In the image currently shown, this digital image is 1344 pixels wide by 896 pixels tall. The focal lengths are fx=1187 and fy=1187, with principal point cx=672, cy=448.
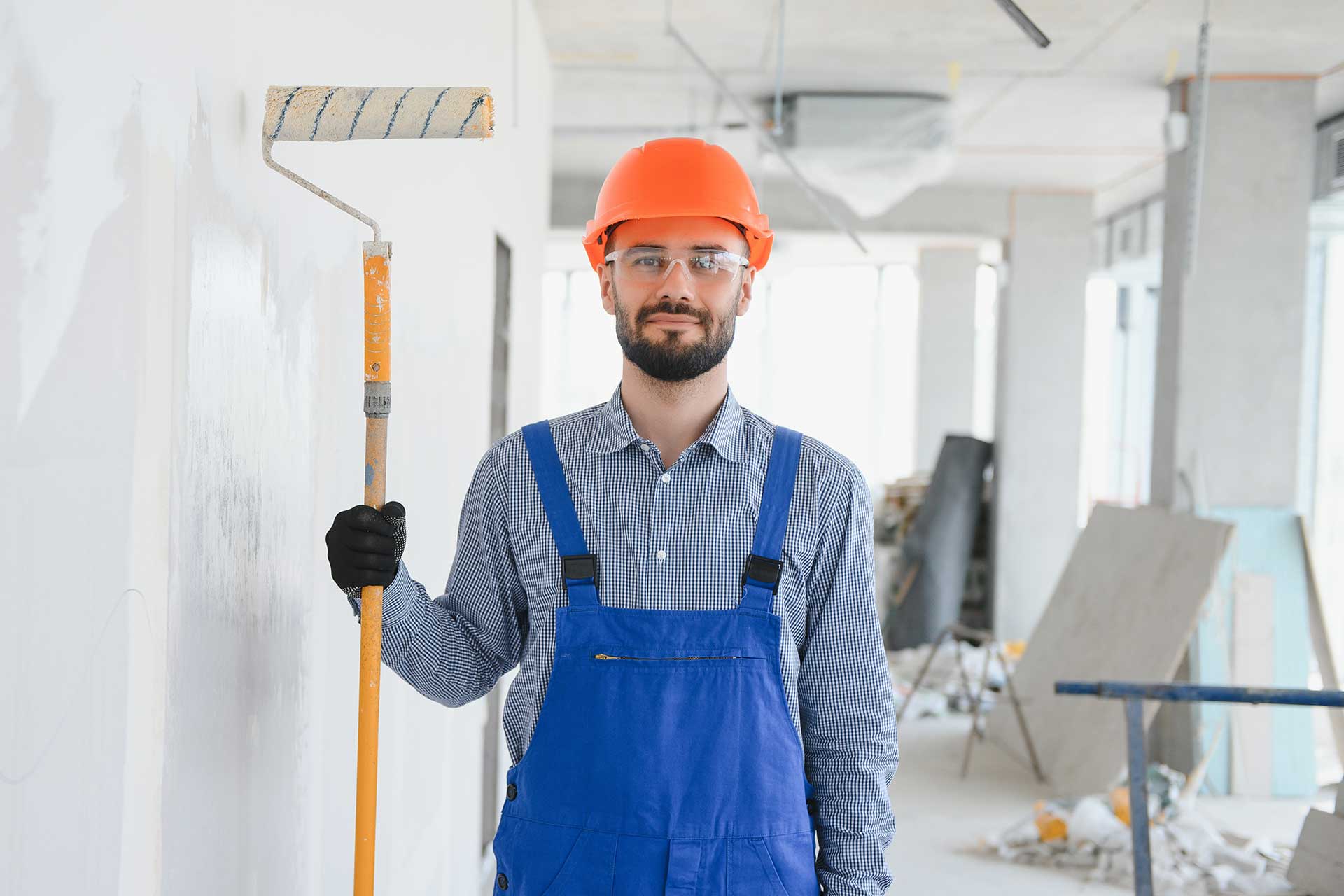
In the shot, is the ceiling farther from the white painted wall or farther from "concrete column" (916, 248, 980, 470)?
the white painted wall

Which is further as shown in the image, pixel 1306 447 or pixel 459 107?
pixel 1306 447

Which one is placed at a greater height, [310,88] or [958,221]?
[958,221]

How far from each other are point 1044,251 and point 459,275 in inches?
258

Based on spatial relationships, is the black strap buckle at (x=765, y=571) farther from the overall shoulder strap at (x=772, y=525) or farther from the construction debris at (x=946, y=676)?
the construction debris at (x=946, y=676)

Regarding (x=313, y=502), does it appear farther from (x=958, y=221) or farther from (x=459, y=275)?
(x=958, y=221)

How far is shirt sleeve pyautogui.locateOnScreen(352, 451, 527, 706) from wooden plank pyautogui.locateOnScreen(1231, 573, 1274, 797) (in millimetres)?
4345

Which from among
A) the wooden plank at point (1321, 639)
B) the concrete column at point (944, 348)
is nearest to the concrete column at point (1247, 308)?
the wooden plank at point (1321, 639)

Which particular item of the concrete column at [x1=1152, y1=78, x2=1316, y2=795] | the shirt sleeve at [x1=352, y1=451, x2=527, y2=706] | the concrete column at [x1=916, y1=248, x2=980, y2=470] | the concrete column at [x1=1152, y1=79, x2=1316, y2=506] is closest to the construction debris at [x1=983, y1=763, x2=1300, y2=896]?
the concrete column at [x1=1152, y1=78, x2=1316, y2=795]

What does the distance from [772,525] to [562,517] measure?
0.90 ft

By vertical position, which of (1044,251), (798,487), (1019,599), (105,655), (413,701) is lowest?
(1019,599)

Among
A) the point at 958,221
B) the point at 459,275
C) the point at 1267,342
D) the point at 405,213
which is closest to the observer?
the point at 405,213

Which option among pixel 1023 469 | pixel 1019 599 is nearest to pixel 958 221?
pixel 1023 469

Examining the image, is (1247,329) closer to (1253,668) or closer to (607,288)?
(1253,668)

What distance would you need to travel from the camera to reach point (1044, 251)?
8.47 metres
